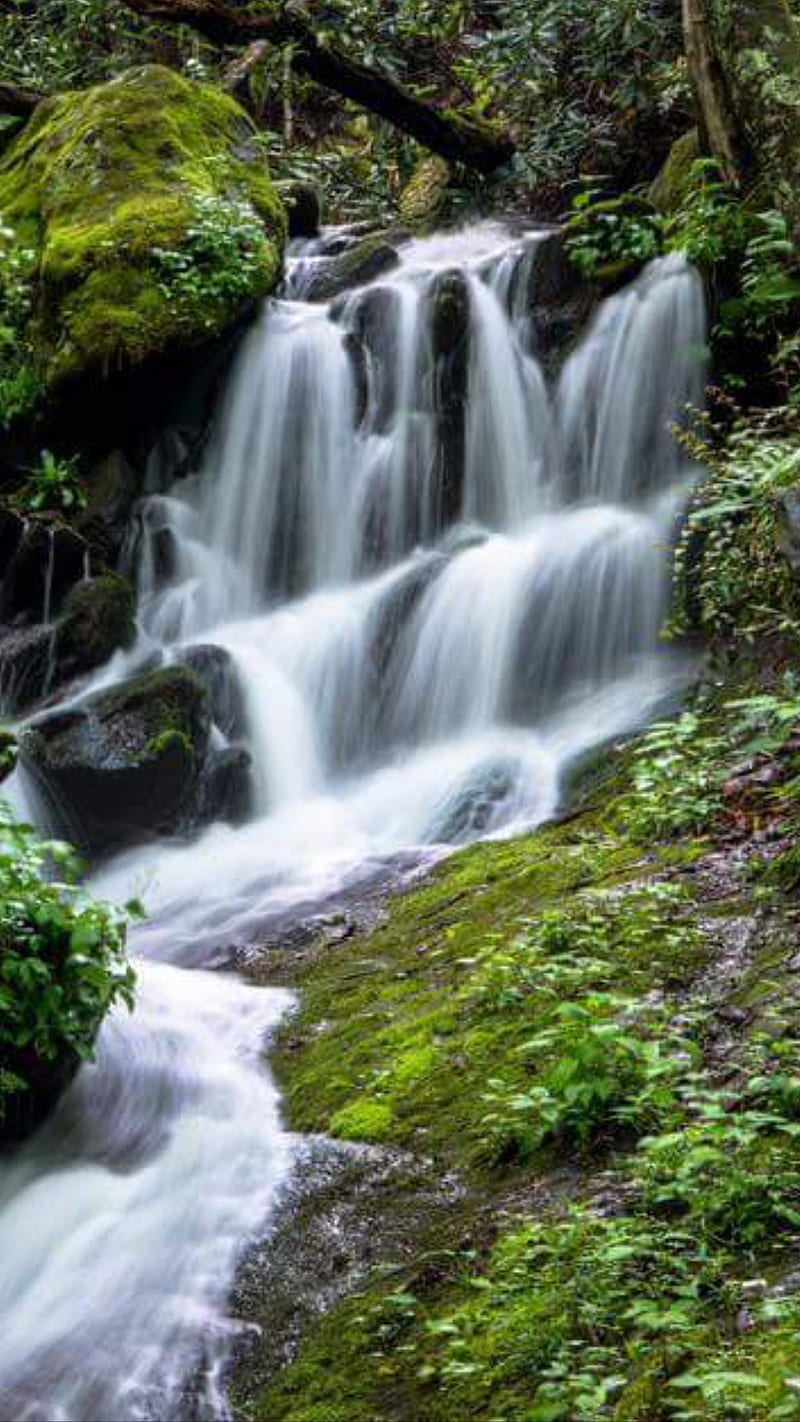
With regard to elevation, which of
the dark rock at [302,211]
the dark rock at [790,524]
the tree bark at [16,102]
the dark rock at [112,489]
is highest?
the tree bark at [16,102]

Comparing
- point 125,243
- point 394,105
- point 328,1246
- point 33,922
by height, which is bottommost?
point 328,1246

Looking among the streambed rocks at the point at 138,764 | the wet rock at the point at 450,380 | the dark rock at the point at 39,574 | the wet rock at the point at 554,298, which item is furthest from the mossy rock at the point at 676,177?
the streambed rocks at the point at 138,764

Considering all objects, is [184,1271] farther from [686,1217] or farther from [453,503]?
[453,503]

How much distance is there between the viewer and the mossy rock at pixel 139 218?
987cm

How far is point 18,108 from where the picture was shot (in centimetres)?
1288

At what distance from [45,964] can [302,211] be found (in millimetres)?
10192

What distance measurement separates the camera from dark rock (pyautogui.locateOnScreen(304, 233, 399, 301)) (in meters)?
11.6

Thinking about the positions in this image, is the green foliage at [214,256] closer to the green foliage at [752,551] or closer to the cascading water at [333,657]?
the cascading water at [333,657]

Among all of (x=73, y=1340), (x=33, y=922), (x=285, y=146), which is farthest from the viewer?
(x=285, y=146)

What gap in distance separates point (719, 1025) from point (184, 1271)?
5.20 ft

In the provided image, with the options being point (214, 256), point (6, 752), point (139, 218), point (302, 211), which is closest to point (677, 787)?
point (6, 752)

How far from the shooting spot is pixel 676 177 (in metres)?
10.5

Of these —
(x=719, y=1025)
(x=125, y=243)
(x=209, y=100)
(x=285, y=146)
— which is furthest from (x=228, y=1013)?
(x=285, y=146)

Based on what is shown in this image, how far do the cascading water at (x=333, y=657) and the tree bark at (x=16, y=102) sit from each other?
2.98 meters
